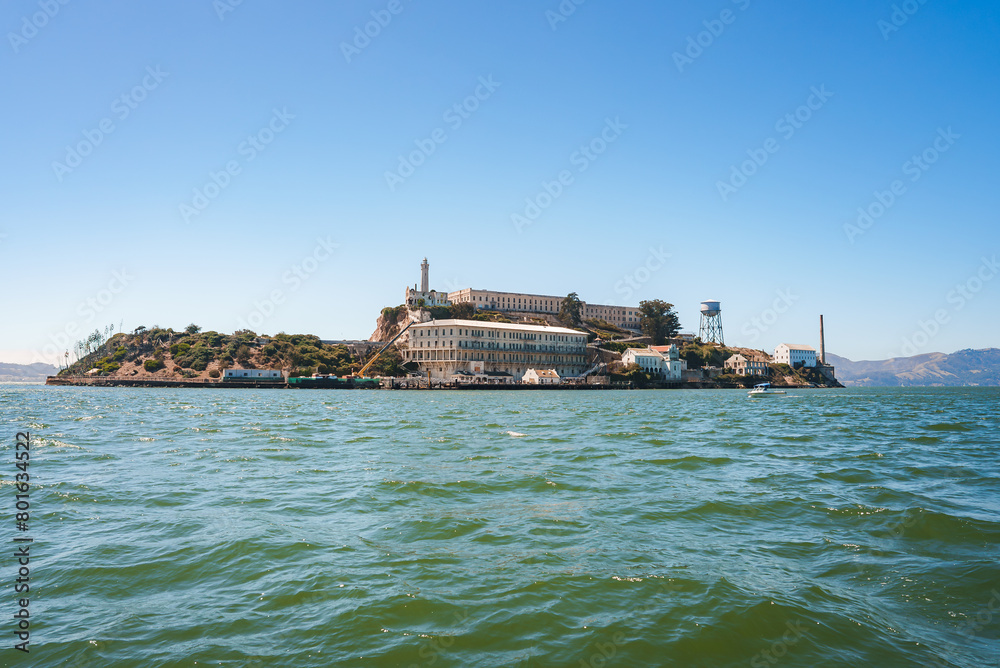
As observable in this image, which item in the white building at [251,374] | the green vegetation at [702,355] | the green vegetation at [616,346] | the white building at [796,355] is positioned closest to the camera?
the white building at [251,374]

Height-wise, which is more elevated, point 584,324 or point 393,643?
point 584,324

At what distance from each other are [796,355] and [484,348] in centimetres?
9213

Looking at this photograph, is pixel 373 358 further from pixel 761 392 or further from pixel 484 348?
pixel 761 392

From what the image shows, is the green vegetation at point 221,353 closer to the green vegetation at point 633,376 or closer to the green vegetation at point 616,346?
the green vegetation at point 633,376

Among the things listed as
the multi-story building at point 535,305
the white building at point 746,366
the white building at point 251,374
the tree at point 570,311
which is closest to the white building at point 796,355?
the white building at point 746,366

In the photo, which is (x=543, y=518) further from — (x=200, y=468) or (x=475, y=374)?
(x=475, y=374)

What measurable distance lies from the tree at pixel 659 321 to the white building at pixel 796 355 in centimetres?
2909

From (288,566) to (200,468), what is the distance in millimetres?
9630

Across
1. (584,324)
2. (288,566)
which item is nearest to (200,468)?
(288,566)

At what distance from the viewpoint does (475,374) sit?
111000 mm

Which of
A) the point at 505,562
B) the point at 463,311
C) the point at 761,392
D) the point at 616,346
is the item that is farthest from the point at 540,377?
the point at 505,562

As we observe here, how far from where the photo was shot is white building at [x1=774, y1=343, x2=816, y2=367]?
506 ft

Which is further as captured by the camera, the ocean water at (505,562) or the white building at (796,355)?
the white building at (796,355)

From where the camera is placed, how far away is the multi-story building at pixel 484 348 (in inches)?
4451
